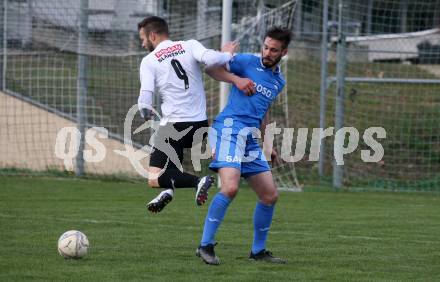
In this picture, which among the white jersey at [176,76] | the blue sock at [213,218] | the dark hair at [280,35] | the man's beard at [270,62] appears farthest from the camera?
the white jersey at [176,76]

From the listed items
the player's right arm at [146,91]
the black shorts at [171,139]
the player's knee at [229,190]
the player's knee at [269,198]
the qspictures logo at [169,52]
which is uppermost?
the qspictures logo at [169,52]

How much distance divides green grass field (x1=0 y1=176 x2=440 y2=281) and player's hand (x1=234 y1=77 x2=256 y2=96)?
4.39ft

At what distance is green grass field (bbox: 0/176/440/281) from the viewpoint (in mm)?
6848

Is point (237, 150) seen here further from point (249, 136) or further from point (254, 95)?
point (254, 95)

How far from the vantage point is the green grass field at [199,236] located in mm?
6848

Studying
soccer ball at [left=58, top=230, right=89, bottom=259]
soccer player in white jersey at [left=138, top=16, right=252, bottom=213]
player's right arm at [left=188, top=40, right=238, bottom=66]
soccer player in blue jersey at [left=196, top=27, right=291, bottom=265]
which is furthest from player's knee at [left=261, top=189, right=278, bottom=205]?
soccer ball at [left=58, top=230, right=89, bottom=259]

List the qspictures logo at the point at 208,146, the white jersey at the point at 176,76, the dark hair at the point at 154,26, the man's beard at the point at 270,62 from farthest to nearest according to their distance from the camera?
the qspictures logo at the point at 208,146
the dark hair at the point at 154,26
the white jersey at the point at 176,76
the man's beard at the point at 270,62

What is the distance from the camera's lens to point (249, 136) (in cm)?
765

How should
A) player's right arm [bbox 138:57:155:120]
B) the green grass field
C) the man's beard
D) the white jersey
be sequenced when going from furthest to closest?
the white jersey → player's right arm [bbox 138:57:155:120] → the man's beard → the green grass field

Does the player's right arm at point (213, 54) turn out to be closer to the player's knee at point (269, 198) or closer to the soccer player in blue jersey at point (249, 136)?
the soccer player in blue jersey at point (249, 136)

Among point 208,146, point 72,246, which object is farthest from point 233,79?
point 208,146

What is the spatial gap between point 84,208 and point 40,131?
222 inches

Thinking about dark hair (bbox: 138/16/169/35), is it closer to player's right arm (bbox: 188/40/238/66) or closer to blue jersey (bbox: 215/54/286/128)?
player's right arm (bbox: 188/40/238/66)

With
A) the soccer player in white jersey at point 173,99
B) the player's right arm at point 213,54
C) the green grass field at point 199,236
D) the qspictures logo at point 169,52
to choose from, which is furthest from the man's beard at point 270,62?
the green grass field at point 199,236
